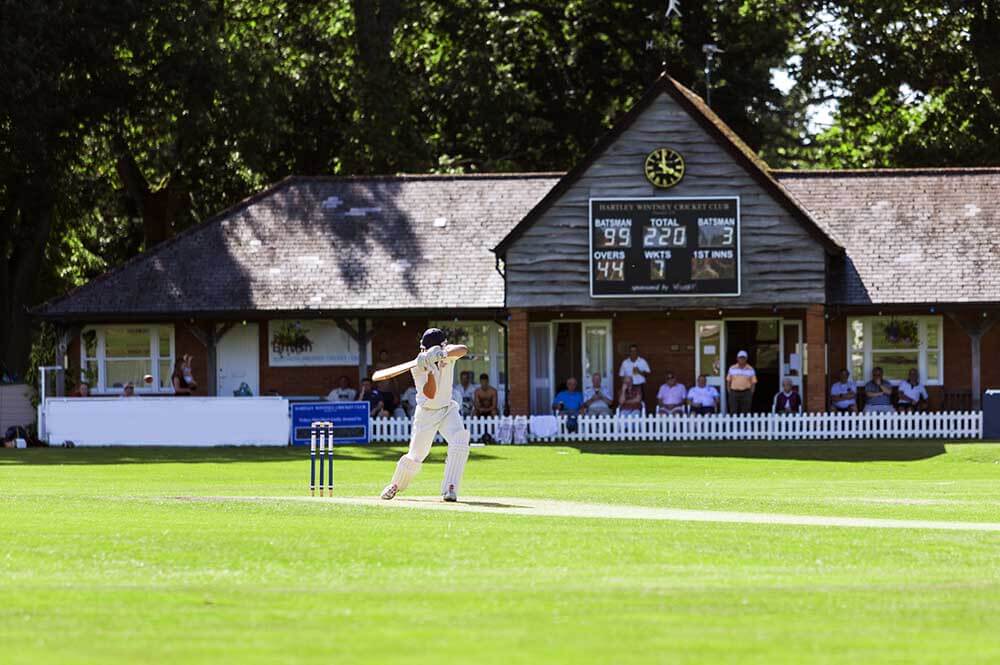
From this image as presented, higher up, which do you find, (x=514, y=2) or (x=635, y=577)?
(x=514, y=2)

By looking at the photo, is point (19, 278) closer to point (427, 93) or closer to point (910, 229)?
point (427, 93)

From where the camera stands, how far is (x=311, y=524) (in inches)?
645

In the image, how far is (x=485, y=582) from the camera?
12.4 metres

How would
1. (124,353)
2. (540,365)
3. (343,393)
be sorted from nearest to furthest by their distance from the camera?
1. (343,393)
2. (540,365)
3. (124,353)

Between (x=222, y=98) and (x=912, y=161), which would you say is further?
(x=912, y=161)

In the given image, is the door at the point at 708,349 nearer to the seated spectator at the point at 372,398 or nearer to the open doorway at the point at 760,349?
the open doorway at the point at 760,349

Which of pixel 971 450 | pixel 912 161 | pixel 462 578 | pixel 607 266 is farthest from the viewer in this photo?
pixel 912 161

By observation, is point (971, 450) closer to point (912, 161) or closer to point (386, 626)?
point (912, 161)

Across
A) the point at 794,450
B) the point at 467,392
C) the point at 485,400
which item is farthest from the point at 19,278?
the point at 794,450

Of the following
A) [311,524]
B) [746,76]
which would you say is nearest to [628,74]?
[746,76]

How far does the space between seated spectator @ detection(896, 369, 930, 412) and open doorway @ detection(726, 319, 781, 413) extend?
2782mm

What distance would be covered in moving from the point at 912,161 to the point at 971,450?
809 inches

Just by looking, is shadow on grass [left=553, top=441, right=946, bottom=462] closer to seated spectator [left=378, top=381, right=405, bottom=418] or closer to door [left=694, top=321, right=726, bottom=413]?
seated spectator [left=378, top=381, right=405, bottom=418]

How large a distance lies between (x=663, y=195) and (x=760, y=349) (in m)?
4.72
